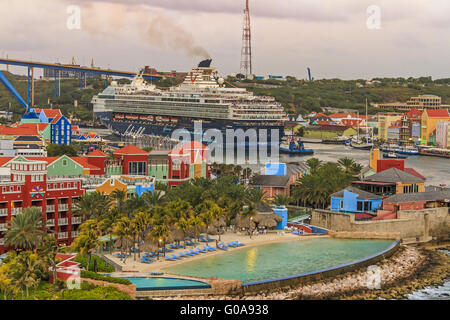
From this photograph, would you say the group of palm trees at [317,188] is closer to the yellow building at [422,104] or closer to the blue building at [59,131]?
the blue building at [59,131]

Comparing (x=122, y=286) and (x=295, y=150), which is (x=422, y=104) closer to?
(x=295, y=150)

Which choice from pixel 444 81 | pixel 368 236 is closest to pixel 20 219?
pixel 368 236

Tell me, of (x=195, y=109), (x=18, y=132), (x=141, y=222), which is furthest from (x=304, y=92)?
(x=141, y=222)

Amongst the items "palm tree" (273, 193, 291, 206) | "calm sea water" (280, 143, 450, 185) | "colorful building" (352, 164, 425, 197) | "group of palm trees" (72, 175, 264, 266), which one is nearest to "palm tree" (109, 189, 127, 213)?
"group of palm trees" (72, 175, 264, 266)

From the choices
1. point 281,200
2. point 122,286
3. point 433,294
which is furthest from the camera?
point 281,200

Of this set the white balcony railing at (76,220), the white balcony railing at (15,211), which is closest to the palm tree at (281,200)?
the white balcony railing at (76,220)
